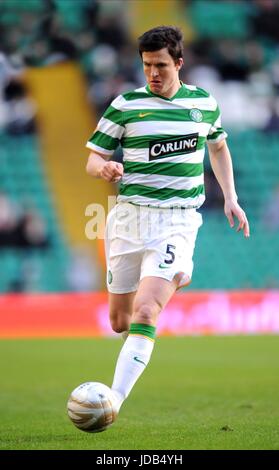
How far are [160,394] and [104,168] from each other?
3253mm

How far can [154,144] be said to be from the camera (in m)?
5.73

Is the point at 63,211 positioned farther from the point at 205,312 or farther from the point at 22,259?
the point at 205,312

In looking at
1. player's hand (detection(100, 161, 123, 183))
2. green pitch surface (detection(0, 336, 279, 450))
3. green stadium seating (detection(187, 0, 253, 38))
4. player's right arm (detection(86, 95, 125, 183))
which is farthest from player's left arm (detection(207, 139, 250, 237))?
green stadium seating (detection(187, 0, 253, 38))

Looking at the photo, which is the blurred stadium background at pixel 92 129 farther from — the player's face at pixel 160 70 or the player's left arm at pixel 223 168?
the player's face at pixel 160 70

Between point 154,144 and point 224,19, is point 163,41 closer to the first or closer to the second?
point 154,144

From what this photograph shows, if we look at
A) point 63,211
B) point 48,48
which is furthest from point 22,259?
point 48,48

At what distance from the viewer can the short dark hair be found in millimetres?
5555

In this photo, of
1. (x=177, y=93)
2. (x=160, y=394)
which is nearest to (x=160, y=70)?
(x=177, y=93)

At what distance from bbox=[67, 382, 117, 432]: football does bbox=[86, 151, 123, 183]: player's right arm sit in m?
1.18

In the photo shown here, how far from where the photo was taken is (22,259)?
17.8 metres

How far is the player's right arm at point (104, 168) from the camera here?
5215 millimetres

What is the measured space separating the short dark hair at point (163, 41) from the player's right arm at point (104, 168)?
2.28 feet

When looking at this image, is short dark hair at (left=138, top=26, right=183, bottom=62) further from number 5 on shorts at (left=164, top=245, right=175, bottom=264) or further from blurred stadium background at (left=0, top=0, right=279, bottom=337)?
blurred stadium background at (left=0, top=0, right=279, bottom=337)

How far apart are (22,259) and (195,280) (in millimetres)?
3440
